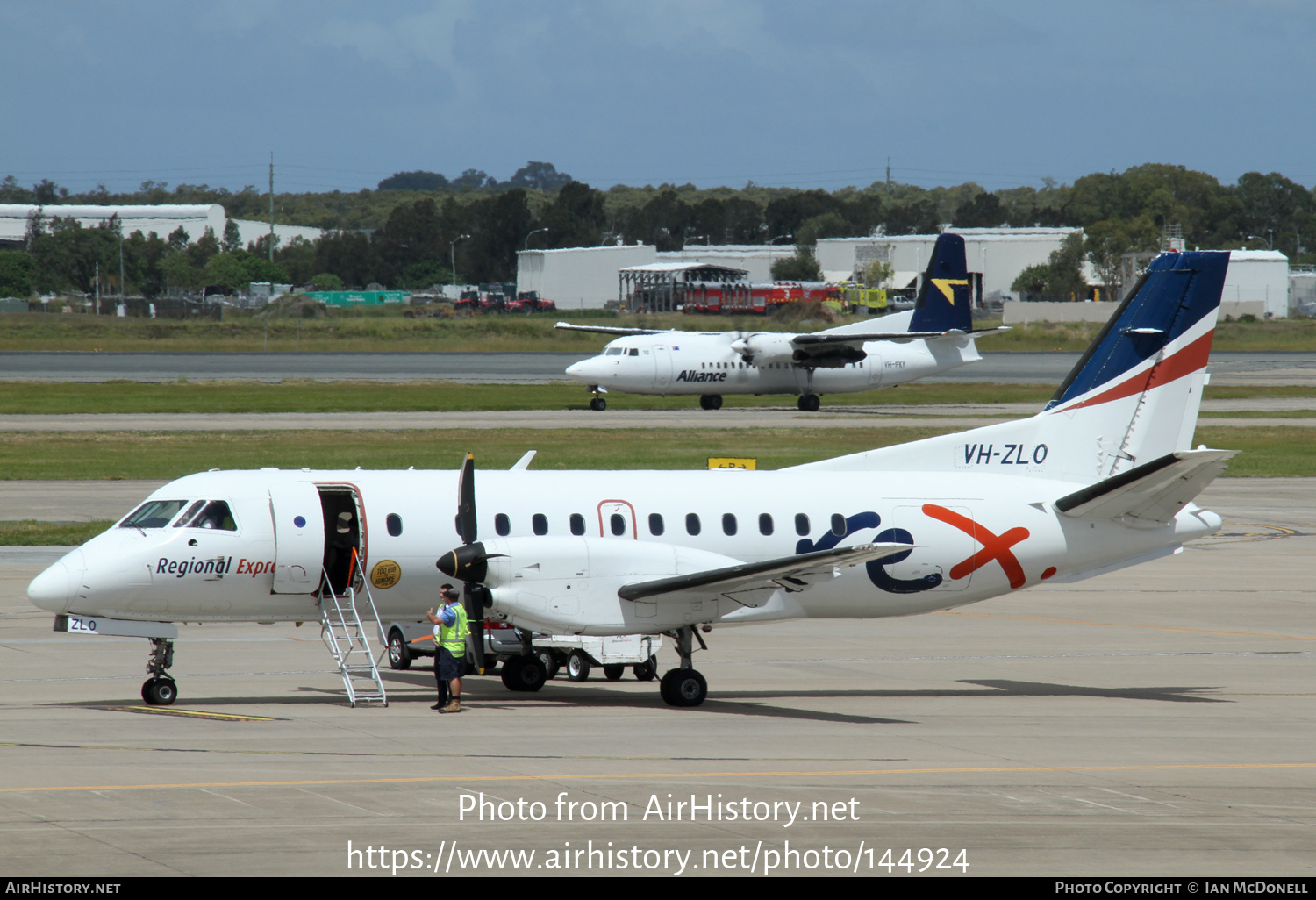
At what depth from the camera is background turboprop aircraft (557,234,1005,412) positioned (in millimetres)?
68688

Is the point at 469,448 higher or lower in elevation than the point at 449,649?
lower

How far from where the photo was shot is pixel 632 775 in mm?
14719

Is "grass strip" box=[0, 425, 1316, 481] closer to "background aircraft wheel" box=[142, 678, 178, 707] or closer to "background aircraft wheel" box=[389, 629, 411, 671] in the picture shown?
"background aircraft wheel" box=[389, 629, 411, 671]

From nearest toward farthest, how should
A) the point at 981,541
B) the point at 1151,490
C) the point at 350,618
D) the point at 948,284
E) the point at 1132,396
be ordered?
the point at 350,618 < the point at 1151,490 < the point at 981,541 < the point at 1132,396 < the point at 948,284

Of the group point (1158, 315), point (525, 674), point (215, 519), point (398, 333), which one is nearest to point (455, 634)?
point (525, 674)

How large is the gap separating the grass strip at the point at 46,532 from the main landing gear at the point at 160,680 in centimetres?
1594

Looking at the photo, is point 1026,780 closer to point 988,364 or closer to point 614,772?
point 614,772

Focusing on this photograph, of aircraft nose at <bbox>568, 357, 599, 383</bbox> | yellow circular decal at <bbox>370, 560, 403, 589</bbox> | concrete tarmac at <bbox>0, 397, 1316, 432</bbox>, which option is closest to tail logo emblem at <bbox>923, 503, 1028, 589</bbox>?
yellow circular decal at <bbox>370, 560, 403, 589</bbox>

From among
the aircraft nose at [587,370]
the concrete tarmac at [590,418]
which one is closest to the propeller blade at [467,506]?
the concrete tarmac at [590,418]

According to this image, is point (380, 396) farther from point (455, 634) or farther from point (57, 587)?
point (455, 634)

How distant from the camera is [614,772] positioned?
14.8 m

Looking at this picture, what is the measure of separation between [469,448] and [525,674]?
3228cm

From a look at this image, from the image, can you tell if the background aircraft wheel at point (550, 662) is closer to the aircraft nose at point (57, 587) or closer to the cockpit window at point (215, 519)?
the cockpit window at point (215, 519)

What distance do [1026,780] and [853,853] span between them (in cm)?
377
